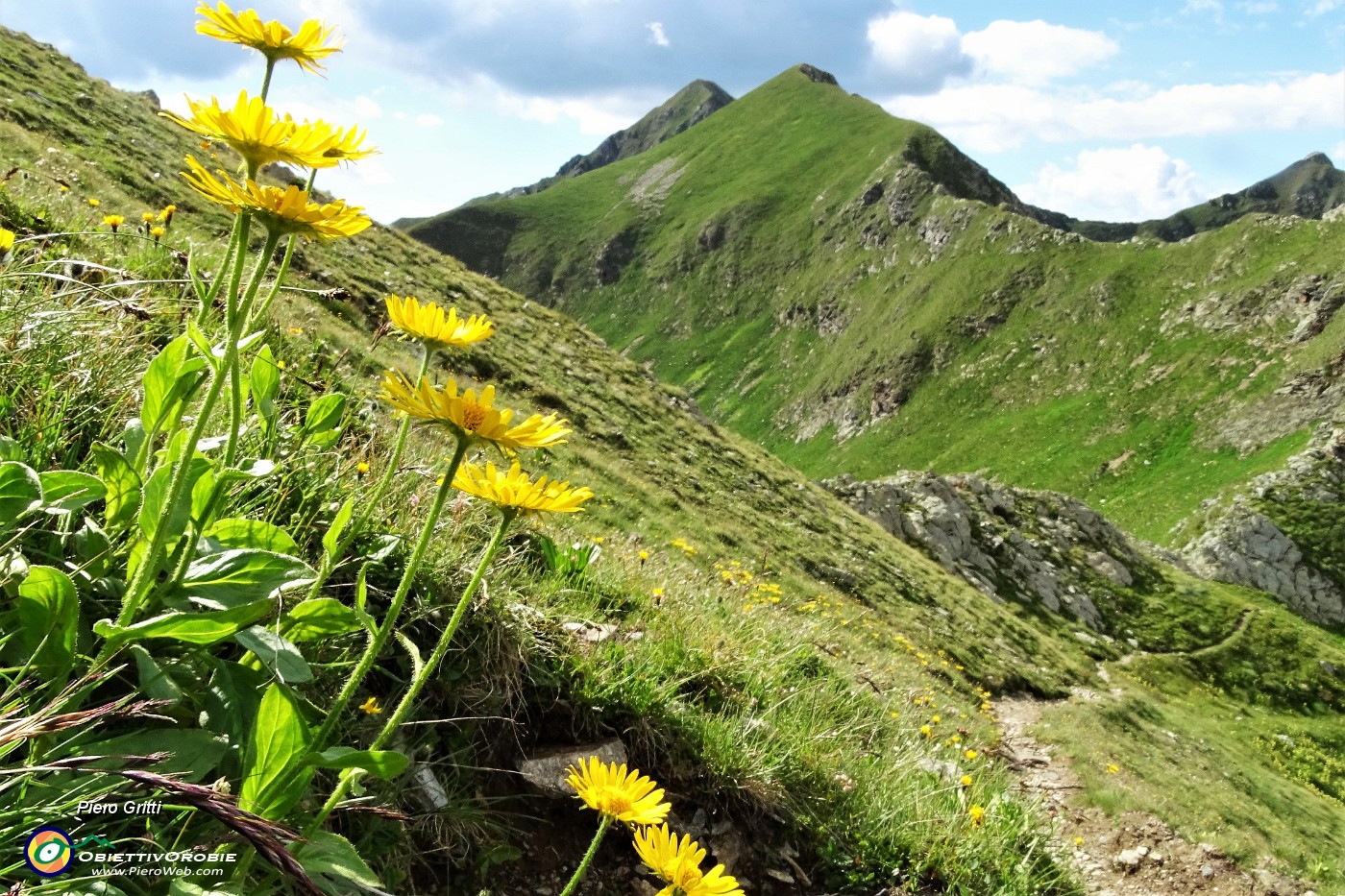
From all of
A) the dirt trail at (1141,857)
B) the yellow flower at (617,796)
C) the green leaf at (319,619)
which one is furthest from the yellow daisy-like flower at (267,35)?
the dirt trail at (1141,857)

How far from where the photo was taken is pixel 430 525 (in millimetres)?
1856

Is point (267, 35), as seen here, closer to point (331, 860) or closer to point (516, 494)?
point (516, 494)

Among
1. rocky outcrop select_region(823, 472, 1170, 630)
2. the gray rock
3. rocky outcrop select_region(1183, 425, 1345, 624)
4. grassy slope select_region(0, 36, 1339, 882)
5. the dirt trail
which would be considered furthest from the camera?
rocky outcrop select_region(1183, 425, 1345, 624)

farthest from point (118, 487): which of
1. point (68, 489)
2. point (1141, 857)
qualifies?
point (1141, 857)

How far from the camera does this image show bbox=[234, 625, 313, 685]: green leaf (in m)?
2.20

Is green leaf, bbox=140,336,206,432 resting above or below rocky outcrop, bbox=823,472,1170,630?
above

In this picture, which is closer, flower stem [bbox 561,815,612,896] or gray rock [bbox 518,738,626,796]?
flower stem [bbox 561,815,612,896]

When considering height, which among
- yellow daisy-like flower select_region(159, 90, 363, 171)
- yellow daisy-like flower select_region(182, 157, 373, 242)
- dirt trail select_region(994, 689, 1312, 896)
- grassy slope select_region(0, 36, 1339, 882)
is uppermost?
yellow daisy-like flower select_region(159, 90, 363, 171)

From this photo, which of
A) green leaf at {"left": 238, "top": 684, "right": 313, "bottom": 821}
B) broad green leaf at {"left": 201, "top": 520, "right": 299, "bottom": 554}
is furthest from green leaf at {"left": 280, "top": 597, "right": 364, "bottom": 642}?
green leaf at {"left": 238, "top": 684, "right": 313, "bottom": 821}

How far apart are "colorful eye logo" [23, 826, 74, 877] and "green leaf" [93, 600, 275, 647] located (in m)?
0.48

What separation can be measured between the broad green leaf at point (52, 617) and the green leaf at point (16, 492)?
330 mm

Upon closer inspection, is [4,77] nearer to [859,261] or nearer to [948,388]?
[948,388]

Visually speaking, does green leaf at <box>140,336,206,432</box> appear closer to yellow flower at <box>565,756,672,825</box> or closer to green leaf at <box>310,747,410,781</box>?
green leaf at <box>310,747,410,781</box>

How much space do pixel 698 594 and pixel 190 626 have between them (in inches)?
182
